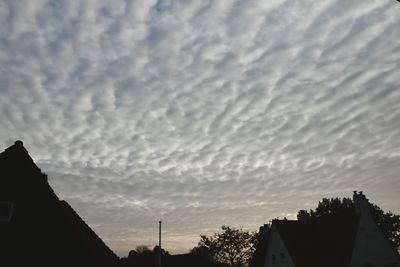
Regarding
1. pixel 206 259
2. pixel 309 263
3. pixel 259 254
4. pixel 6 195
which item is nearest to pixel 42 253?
pixel 6 195

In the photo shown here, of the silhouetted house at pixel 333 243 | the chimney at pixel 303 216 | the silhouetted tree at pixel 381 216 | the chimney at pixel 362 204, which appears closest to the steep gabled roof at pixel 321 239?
the silhouetted house at pixel 333 243

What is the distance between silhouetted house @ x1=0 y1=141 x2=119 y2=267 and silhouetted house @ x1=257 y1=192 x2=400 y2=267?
26.5m

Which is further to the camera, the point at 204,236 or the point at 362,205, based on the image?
the point at 204,236

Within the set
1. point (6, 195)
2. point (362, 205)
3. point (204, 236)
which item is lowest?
point (6, 195)

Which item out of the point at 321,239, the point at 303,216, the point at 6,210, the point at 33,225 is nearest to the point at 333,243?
the point at 321,239

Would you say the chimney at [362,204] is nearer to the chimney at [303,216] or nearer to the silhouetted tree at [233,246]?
the chimney at [303,216]

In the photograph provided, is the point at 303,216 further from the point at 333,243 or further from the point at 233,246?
the point at 233,246

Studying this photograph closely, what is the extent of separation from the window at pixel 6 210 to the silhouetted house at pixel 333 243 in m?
31.1

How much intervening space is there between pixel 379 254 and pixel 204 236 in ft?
178

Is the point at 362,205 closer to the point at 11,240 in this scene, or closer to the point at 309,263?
the point at 309,263

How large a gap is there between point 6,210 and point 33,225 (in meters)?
1.71

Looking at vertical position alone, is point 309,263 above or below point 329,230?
below

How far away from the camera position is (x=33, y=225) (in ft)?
64.7

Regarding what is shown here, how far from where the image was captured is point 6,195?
64.8 feet
